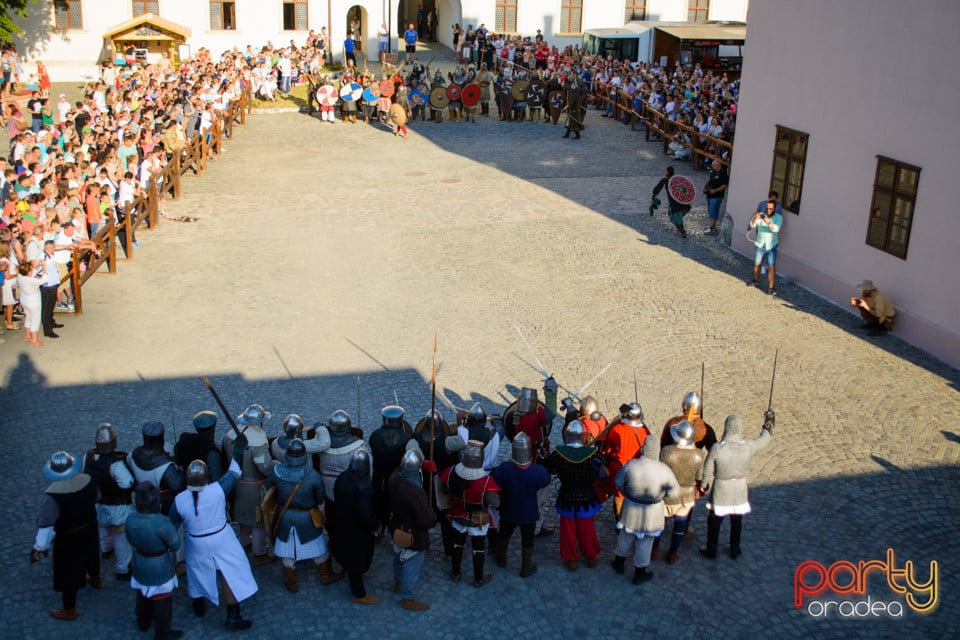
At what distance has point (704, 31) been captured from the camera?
1438 inches

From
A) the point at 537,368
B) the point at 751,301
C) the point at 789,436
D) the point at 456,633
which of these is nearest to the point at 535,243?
the point at 751,301

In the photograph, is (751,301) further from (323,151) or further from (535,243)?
(323,151)

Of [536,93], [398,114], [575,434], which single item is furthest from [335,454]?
A: [536,93]

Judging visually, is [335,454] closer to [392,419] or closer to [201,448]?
[392,419]

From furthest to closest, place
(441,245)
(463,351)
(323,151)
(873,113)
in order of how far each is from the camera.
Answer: (323,151) → (441,245) → (873,113) → (463,351)

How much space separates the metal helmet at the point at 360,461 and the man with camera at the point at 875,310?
27.9 ft

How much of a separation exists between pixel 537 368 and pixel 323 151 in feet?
46.2

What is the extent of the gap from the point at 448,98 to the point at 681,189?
12.9 metres

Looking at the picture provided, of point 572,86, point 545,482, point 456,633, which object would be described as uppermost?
point 572,86

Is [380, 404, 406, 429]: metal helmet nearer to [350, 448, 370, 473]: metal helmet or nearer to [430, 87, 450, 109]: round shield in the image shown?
[350, 448, 370, 473]: metal helmet

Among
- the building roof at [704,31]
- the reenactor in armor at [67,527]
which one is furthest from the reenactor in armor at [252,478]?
the building roof at [704,31]

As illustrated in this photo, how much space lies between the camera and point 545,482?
8.16 m

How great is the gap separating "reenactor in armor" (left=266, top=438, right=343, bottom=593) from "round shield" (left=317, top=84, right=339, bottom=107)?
21.3 m

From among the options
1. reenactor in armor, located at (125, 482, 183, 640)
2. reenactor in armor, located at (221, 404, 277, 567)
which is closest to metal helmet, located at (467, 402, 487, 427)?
reenactor in armor, located at (221, 404, 277, 567)
